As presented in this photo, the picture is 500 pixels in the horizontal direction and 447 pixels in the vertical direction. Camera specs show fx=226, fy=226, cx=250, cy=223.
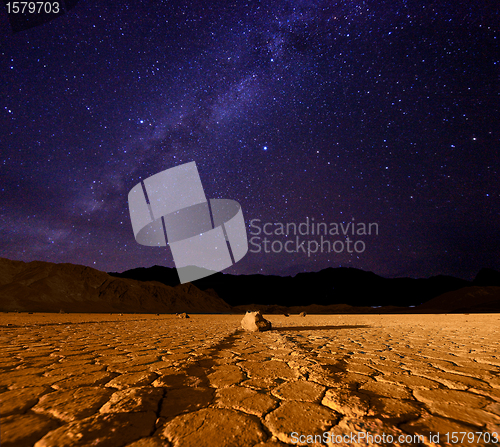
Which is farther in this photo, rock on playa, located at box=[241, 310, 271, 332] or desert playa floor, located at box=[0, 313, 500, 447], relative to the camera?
rock on playa, located at box=[241, 310, 271, 332]

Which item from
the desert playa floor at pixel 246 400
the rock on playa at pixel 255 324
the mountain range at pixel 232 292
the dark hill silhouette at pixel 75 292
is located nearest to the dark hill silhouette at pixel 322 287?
the mountain range at pixel 232 292

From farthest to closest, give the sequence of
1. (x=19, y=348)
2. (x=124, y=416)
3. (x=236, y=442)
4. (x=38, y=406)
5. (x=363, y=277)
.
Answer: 1. (x=363, y=277)
2. (x=19, y=348)
3. (x=38, y=406)
4. (x=124, y=416)
5. (x=236, y=442)

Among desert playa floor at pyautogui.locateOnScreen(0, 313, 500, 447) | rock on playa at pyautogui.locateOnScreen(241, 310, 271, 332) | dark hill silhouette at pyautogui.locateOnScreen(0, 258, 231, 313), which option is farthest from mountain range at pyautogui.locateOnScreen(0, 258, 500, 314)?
desert playa floor at pyautogui.locateOnScreen(0, 313, 500, 447)

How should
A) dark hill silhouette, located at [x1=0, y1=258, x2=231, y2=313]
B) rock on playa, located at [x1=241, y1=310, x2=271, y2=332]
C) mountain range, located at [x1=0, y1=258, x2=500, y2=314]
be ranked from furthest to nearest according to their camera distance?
mountain range, located at [x1=0, y1=258, x2=500, y2=314], dark hill silhouette, located at [x1=0, y1=258, x2=231, y2=313], rock on playa, located at [x1=241, y1=310, x2=271, y2=332]

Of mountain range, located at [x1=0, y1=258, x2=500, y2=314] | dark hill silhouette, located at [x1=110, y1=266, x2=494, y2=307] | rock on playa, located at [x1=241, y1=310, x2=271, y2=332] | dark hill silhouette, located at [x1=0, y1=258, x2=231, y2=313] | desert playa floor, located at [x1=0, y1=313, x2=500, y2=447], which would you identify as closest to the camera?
desert playa floor, located at [x1=0, y1=313, x2=500, y2=447]

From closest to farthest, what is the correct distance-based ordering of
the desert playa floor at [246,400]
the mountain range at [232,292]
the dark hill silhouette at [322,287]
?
the desert playa floor at [246,400], the mountain range at [232,292], the dark hill silhouette at [322,287]

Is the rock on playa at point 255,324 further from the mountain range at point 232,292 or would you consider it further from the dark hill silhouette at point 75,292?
the dark hill silhouette at point 75,292

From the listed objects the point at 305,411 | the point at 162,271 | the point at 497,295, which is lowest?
the point at 497,295

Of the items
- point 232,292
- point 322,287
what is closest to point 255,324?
point 232,292

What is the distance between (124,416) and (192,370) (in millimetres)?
920

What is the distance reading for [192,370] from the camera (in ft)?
6.89

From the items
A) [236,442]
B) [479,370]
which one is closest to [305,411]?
[236,442]

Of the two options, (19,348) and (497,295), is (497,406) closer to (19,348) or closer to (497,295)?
(19,348)

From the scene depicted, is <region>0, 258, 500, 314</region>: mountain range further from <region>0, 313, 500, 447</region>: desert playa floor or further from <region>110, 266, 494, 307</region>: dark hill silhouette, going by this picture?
<region>0, 313, 500, 447</region>: desert playa floor
